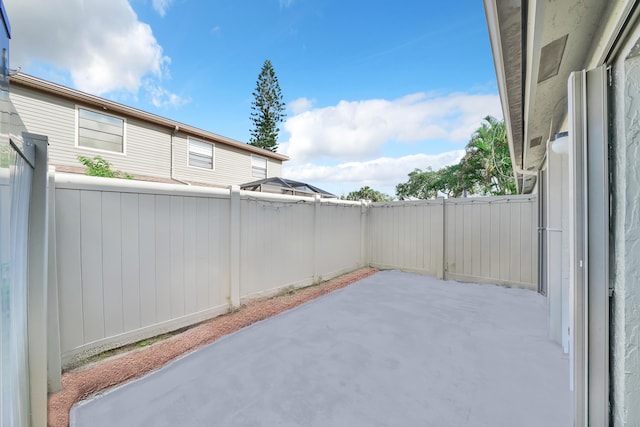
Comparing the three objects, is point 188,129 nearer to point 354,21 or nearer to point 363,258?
point 354,21

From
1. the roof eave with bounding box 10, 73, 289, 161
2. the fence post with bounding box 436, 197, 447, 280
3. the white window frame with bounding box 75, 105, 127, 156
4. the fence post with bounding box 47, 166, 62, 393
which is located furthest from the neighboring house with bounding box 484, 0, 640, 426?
the white window frame with bounding box 75, 105, 127, 156

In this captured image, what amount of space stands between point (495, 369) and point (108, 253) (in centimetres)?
365

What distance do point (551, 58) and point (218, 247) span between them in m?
3.59

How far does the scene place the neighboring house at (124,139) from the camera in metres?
5.62

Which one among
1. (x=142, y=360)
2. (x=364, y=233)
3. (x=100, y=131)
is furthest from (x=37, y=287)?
(x=100, y=131)

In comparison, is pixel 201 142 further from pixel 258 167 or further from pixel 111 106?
pixel 111 106

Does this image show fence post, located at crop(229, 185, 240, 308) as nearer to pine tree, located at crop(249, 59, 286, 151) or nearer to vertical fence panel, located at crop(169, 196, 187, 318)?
vertical fence panel, located at crop(169, 196, 187, 318)

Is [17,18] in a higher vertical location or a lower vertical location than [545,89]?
higher

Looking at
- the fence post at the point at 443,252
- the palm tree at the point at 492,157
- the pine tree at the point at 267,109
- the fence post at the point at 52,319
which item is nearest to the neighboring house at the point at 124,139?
the fence post at the point at 52,319

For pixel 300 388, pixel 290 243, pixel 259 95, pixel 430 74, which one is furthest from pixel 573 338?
pixel 259 95

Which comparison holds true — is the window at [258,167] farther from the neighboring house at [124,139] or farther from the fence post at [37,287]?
the fence post at [37,287]

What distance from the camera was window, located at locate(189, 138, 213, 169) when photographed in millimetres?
8172

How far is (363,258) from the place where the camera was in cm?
644

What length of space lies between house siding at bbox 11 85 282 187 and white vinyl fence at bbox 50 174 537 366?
515 centimetres
